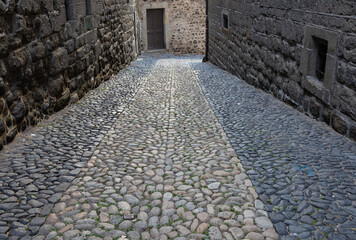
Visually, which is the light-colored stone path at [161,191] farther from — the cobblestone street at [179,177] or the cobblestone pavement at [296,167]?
the cobblestone pavement at [296,167]

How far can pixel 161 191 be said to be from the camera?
3.26 metres

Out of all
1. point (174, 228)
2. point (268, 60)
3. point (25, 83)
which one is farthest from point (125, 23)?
point (174, 228)

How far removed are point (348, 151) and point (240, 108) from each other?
243cm

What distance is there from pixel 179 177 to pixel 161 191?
1.13 feet

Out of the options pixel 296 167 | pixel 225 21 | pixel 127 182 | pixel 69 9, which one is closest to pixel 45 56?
pixel 69 9

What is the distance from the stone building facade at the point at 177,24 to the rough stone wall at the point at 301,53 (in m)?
12.2

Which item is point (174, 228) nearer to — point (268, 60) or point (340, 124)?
point (340, 124)

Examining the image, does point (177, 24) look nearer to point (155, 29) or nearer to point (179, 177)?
point (155, 29)

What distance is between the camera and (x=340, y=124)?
4508mm

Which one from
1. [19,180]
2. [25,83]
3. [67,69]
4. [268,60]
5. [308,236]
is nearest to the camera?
[308,236]

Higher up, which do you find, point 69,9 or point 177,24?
point 69,9

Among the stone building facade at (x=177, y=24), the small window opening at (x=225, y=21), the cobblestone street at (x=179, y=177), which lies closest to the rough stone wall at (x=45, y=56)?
the cobblestone street at (x=179, y=177)

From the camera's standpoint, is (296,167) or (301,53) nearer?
(296,167)

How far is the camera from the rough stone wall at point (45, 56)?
12.8 feet
